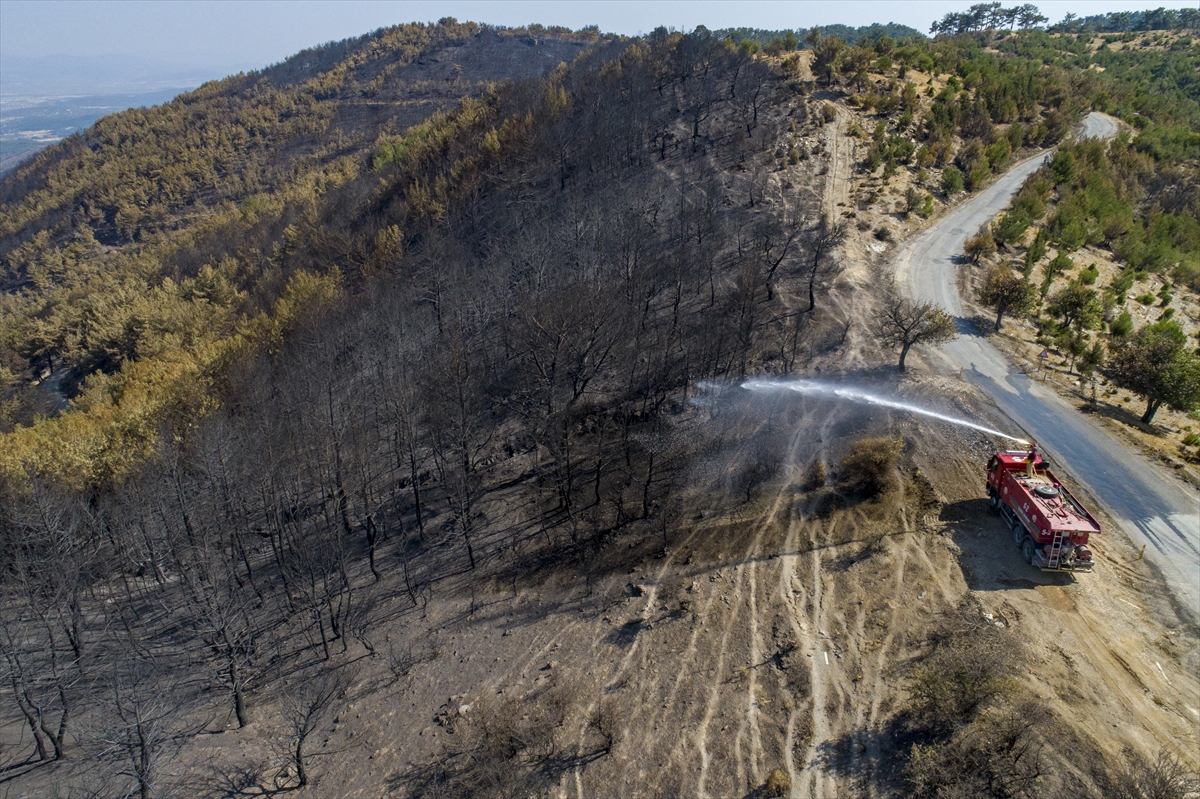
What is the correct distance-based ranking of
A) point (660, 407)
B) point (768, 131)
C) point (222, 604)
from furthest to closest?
point (768, 131)
point (660, 407)
point (222, 604)

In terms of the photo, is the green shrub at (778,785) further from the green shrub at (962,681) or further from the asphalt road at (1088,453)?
the asphalt road at (1088,453)

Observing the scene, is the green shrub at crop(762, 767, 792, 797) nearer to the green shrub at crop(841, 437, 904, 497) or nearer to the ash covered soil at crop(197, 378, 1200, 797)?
the ash covered soil at crop(197, 378, 1200, 797)

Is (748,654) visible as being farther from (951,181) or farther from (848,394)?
(951,181)

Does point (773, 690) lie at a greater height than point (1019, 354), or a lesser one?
lesser

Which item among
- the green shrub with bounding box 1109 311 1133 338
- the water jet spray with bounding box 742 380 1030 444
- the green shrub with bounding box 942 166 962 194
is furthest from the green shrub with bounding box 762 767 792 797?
the green shrub with bounding box 942 166 962 194

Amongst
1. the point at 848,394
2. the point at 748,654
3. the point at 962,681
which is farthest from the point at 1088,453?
the point at 748,654

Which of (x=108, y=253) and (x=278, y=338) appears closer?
(x=278, y=338)

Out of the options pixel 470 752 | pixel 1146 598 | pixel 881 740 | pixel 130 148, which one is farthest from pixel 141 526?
pixel 130 148

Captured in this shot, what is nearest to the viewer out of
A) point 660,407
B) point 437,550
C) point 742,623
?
point 742,623

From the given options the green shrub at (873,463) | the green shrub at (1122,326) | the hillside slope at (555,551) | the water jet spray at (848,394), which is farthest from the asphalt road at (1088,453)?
the green shrub at (873,463)

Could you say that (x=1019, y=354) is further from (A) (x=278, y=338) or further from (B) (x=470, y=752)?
(A) (x=278, y=338)
